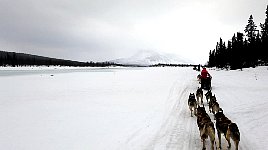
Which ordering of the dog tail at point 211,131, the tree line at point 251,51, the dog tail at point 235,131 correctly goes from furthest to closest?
1. the tree line at point 251,51
2. the dog tail at point 211,131
3. the dog tail at point 235,131

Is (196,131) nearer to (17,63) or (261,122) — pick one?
(261,122)

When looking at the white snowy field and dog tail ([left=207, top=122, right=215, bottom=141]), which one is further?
the white snowy field

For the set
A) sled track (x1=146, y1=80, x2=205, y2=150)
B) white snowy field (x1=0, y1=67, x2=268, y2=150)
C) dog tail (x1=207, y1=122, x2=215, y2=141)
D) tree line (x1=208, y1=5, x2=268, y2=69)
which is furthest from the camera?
tree line (x1=208, y1=5, x2=268, y2=69)

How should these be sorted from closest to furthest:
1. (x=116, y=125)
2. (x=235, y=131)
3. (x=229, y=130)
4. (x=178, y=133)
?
(x=235, y=131) < (x=229, y=130) < (x=178, y=133) < (x=116, y=125)

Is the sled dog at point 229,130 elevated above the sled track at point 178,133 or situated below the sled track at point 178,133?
above

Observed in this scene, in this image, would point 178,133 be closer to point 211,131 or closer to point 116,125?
point 211,131

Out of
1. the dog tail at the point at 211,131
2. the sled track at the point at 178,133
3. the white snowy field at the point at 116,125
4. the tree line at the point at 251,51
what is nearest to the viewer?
the dog tail at the point at 211,131

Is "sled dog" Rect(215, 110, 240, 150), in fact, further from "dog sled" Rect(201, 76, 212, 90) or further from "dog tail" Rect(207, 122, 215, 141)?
"dog sled" Rect(201, 76, 212, 90)

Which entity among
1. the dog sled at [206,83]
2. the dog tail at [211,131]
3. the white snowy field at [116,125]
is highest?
the dog sled at [206,83]

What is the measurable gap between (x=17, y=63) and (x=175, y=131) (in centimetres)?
12516

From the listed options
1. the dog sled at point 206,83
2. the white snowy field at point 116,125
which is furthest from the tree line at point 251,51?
the white snowy field at point 116,125


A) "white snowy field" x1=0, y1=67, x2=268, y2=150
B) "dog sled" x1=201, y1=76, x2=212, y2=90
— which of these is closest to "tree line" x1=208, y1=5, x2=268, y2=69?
"dog sled" x1=201, y1=76, x2=212, y2=90

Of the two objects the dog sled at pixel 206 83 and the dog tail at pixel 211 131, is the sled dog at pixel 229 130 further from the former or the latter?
the dog sled at pixel 206 83

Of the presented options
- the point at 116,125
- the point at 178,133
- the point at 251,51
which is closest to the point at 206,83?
the point at 116,125
